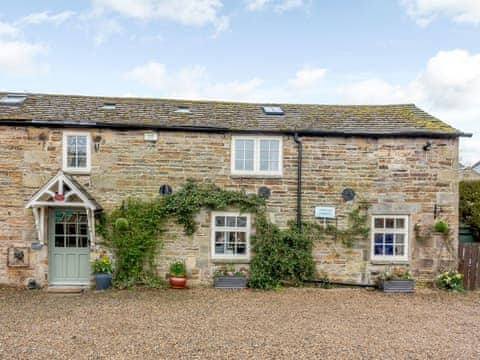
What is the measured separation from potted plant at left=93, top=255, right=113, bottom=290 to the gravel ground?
28 cm

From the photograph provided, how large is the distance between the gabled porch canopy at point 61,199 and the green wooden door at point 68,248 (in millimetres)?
297

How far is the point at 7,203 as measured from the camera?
7742 millimetres

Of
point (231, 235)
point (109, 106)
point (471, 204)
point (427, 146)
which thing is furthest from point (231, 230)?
point (471, 204)

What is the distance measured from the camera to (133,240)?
7.73 m

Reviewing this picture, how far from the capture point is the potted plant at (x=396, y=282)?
25.5 feet

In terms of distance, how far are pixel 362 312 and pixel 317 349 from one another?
7.21 feet

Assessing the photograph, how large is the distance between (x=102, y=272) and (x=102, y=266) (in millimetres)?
151

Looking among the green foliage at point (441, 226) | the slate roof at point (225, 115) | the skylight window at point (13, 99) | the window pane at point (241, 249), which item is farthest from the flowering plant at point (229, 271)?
the skylight window at point (13, 99)

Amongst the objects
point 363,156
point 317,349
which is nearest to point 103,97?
point 363,156

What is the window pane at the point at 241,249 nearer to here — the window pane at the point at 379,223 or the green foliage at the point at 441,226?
the window pane at the point at 379,223

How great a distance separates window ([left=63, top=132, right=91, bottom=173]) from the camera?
7891 millimetres

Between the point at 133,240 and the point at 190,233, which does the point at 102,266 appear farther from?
the point at 190,233

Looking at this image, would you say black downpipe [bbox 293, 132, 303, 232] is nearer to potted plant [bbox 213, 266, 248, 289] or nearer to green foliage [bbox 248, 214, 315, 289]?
green foliage [bbox 248, 214, 315, 289]

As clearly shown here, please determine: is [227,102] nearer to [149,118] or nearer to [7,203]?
[149,118]
